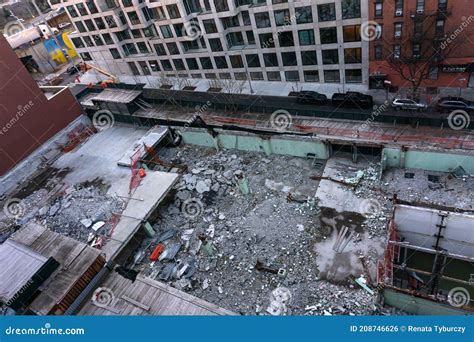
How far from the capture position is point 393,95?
43156mm

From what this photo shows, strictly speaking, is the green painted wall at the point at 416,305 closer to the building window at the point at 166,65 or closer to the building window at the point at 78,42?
the building window at the point at 166,65

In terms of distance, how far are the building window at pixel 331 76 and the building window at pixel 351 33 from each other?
467 centimetres

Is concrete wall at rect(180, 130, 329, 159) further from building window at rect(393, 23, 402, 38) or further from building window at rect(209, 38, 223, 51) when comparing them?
building window at rect(209, 38, 223, 51)

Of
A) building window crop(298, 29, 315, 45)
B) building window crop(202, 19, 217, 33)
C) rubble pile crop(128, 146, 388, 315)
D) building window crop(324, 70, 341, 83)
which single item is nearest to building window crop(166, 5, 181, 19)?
building window crop(202, 19, 217, 33)

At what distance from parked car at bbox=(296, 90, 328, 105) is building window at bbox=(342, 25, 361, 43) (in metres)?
7.34

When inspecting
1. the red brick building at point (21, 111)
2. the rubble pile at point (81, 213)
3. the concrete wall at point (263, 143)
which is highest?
the red brick building at point (21, 111)

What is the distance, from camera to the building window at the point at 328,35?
43375 millimetres

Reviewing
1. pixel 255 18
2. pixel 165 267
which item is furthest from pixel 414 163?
pixel 255 18

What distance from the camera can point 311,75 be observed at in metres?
48.8

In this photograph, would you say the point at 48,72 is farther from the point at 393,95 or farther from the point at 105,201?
the point at 393,95

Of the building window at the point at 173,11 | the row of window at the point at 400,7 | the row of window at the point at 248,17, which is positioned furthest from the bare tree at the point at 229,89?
the row of window at the point at 400,7

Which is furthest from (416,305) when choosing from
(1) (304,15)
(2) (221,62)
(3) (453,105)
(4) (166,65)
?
(4) (166,65)

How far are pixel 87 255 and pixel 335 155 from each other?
2393 cm

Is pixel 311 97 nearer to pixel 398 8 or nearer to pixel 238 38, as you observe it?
pixel 398 8
